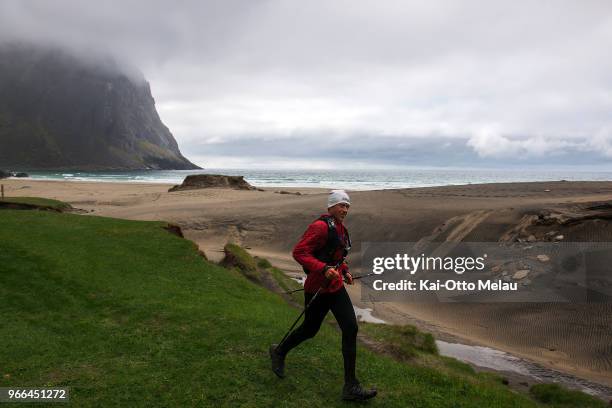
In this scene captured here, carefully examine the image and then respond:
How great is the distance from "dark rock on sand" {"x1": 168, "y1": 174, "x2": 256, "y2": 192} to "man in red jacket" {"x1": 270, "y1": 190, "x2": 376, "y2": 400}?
43.4 metres

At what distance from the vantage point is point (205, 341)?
7.99 m

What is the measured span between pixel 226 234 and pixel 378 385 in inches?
792

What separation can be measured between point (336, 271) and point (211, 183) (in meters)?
45.7

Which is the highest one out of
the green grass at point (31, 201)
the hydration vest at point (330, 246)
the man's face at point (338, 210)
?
the man's face at point (338, 210)

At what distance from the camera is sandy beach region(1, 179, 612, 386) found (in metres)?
11.5

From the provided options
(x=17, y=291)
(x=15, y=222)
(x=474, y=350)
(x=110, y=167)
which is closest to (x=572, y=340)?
(x=474, y=350)

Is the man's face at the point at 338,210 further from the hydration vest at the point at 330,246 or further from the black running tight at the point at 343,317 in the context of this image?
the black running tight at the point at 343,317

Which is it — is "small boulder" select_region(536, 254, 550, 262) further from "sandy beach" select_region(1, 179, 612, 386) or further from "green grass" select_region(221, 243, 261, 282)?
"green grass" select_region(221, 243, 261, 282)

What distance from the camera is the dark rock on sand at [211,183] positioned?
163ft

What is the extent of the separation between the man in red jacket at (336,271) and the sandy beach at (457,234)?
21.7ft

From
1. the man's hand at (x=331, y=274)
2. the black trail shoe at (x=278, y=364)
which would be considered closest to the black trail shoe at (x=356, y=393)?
the black trail shoe at (x=278, y=364)

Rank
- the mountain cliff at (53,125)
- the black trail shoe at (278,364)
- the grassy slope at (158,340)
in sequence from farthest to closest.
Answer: the mountain cliff at (53,125), the black trail shoe at (278,364), the grassy slope at (158,340)

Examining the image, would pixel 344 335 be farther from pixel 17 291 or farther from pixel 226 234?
pixel 226 234

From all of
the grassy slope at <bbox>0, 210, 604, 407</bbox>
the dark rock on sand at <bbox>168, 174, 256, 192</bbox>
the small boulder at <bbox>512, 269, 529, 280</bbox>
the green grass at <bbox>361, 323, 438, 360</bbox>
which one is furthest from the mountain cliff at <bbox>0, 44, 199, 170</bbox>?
the green grass at <bbox>361, 323, 438, 360</bbox>
